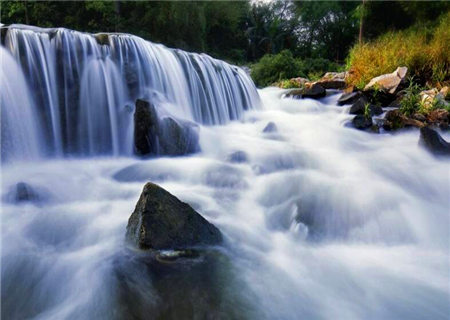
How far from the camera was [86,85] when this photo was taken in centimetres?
599

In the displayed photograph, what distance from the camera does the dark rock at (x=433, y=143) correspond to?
5.43 metres

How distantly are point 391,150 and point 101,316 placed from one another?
527cm

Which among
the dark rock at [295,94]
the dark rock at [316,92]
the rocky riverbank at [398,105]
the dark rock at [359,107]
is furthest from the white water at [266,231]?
the dark rock at [295,94]

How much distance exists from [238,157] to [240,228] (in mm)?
2046

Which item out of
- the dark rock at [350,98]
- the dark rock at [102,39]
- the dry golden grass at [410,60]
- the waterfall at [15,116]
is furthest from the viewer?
the dry golden grass at [410,60]

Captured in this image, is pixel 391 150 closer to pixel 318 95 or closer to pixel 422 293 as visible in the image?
pixel 422 293

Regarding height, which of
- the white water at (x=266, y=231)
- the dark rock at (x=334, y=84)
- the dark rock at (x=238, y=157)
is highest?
the dark rock at (x=334, y=84)

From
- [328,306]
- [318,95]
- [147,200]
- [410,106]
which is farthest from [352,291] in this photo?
[318,95]

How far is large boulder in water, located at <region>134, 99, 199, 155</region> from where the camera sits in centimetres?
527

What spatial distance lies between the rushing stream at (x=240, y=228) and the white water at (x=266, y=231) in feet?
0.05

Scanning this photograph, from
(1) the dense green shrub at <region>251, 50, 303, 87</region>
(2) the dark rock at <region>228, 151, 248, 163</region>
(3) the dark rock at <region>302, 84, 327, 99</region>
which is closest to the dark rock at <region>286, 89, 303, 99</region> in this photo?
(3) the dark rock at <region>302, 84, 327, 99</region>

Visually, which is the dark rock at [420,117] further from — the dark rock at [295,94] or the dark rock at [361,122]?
the dark rock at [295,94]

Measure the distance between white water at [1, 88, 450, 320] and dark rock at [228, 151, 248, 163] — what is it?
0.11 meters

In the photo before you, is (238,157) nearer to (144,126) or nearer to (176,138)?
(176,138)
